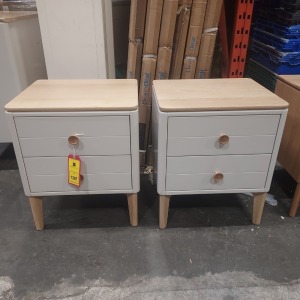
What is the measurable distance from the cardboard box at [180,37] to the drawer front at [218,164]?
0.52 metres

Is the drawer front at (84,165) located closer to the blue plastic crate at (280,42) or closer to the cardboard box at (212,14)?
the cardboard box at (212,14)

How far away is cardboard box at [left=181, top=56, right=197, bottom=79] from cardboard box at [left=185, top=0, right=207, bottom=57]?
22mm

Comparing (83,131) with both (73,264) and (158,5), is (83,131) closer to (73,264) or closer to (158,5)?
(73,264)

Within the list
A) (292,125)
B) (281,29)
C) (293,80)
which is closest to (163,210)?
(292,125)

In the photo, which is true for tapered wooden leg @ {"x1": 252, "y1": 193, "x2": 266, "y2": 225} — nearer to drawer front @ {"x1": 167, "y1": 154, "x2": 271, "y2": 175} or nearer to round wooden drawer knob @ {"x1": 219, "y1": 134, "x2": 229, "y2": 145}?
drawer front @ {"x1": 167, "y1": 154, "x2": 271, "y2": 175}

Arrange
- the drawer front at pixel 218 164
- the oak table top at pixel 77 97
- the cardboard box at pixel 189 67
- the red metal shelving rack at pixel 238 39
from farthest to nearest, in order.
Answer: the cardboard box at pixel 189 67
the red metal shelving rack at pixel 238 39
the drawer front at pixel 218 164
the oak table top at pixel 77 97

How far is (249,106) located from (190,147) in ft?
0.74

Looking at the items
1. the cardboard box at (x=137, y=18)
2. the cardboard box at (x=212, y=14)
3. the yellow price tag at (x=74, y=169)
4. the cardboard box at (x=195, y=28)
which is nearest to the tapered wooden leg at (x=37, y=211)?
the yellow price tag at (x=74, y=169)

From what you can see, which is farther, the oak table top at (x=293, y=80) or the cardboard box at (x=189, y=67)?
the cardboard box at (x=189, y=67)

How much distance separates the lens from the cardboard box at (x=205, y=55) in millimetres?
1245

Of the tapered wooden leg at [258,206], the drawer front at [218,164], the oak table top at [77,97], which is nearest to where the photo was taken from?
the oak table top at [77,97]

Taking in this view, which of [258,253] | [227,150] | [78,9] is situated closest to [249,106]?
[227,150]

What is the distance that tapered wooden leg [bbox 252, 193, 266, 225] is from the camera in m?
1.09

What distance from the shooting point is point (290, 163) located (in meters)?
1.15
